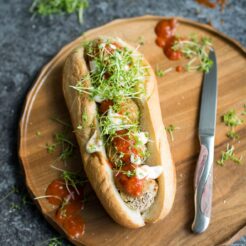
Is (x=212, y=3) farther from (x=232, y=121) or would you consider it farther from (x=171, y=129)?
(x=171, y=129)

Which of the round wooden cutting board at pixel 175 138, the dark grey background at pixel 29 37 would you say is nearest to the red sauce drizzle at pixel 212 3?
the dark grey background at pixel 29 37

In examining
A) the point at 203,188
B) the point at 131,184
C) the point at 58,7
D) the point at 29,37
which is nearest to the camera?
the point at 131,184

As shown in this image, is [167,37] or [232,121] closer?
[232,121]

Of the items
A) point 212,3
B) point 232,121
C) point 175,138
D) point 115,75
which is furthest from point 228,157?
point 212,3

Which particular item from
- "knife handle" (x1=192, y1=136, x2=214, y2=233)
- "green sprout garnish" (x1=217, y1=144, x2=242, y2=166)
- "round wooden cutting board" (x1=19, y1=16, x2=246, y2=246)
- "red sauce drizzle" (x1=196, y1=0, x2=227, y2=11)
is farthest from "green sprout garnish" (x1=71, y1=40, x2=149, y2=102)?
"red sauce drizzle" (x1=196, y1=0, x2=227, y2=11)

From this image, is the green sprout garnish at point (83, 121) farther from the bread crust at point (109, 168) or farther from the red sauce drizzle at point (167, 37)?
the red sauce drizzle at point (167, 37)

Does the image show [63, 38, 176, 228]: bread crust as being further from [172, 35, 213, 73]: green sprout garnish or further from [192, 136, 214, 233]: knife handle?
[172, 35, 213, 73]: green sprout garnish
